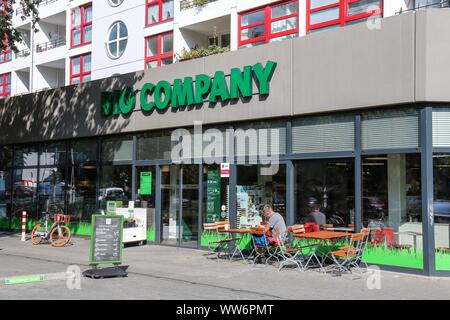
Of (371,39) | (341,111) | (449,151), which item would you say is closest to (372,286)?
(449,151)

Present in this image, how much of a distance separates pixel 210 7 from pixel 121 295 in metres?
12.2

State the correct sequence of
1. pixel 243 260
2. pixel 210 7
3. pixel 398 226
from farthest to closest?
pixel 210 7 → pixel 243 260 → pixel 398 226

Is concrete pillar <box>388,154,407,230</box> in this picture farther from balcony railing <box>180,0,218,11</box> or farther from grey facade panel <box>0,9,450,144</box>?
balcony railing <box>180,0,218,11</box>

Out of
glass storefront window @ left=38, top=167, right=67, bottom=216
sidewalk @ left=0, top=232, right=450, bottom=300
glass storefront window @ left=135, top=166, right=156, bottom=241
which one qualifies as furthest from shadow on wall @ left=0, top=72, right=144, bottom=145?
sidewalk @ left=0, top=232, right=450, bottom=300

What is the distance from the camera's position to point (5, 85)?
1173 inches

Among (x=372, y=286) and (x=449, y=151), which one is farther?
(x=449, y=151)

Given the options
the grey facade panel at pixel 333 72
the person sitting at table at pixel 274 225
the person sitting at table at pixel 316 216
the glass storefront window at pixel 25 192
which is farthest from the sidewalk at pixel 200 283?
the glass storefront window at pixel 25 192

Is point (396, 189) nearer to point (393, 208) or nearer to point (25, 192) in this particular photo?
point (393, 208)

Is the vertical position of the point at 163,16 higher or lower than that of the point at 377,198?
higher

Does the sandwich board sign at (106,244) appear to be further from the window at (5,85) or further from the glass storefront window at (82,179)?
the window at (5,85)

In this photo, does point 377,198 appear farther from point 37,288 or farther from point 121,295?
point 37,288

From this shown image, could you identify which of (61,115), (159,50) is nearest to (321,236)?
(159,50)

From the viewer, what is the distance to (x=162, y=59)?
1977cm

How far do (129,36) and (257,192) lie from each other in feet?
32.1
